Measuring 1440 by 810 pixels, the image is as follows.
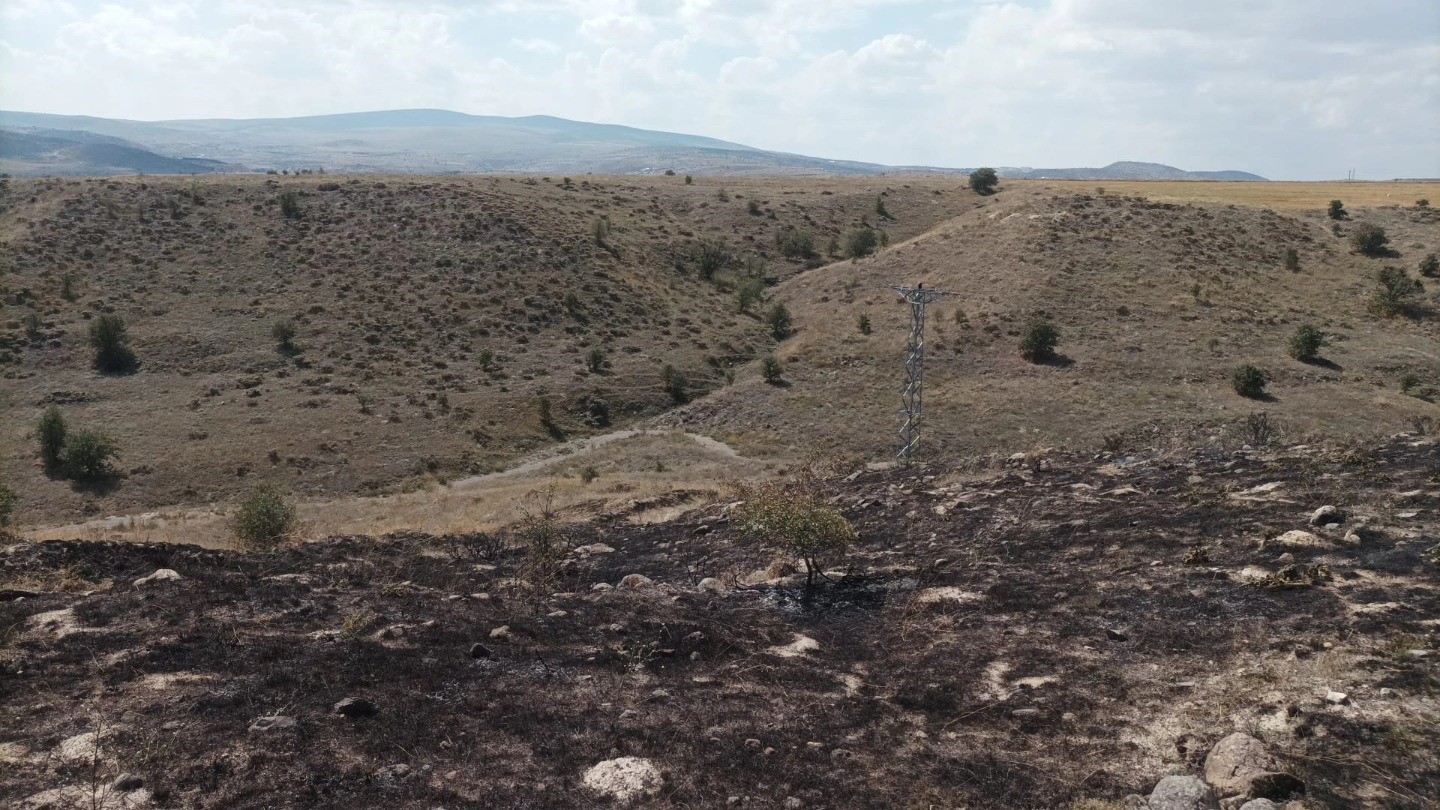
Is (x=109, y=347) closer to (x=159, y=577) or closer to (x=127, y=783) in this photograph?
(x=159, y=577)

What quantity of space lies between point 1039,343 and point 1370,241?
29349 mm

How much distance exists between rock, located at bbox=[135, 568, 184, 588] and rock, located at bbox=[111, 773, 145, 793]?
21.2 ft

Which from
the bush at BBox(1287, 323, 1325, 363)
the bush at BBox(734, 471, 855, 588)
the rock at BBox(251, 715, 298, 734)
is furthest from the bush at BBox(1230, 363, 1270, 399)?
the rock at BBox(251, 715, 298, 734)

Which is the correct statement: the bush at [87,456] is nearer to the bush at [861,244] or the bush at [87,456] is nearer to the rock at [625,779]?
the rock at [625,779]

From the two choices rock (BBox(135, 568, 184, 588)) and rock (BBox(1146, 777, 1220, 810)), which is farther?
rock (BBox(135, 568, 184, 588))

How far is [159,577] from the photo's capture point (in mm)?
12812

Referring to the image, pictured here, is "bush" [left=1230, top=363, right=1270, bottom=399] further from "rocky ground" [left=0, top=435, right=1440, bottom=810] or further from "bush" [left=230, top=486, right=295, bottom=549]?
"bush" [left=230, top=486, right=295, bottom=549]

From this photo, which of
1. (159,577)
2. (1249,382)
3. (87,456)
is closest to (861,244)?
(1249,382)

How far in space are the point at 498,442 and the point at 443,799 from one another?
3145 centimetres

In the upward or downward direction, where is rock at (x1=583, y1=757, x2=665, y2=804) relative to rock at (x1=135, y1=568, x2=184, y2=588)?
upward

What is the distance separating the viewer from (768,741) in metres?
8.34

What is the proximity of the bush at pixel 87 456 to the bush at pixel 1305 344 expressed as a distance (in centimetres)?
5273

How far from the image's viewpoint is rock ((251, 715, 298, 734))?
8051mm

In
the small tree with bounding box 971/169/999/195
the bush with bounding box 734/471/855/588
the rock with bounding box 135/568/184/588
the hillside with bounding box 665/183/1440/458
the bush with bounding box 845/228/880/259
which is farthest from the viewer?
the small tree with bounding box 971/169/999/195
